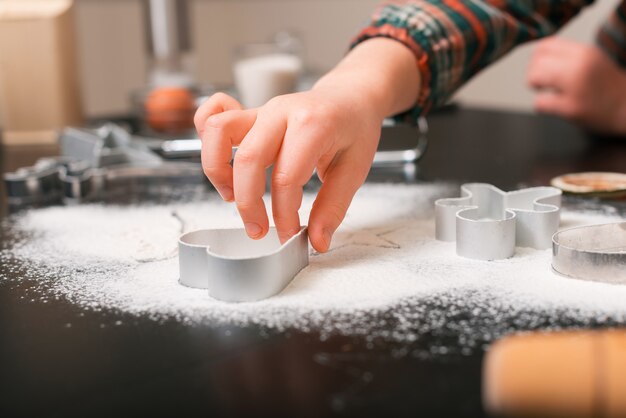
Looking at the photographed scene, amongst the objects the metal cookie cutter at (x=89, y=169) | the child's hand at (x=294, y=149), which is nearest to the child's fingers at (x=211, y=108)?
the child's hand at (x=294, y=149)

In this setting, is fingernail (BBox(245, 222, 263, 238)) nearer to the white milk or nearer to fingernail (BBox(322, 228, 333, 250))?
fingernail (BBox(322, 228, 333, 250))

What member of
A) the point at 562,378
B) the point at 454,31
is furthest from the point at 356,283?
the point at 454,31

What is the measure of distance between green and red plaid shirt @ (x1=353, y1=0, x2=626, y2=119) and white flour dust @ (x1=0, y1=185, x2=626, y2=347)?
22 centimetres

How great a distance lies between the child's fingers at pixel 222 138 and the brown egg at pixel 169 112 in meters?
0.73

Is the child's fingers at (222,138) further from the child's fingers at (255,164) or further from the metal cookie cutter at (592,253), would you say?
the metal cookie cutter at (592,253)

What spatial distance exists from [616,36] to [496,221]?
2.75 ft

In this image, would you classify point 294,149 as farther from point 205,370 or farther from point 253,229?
point 205,370

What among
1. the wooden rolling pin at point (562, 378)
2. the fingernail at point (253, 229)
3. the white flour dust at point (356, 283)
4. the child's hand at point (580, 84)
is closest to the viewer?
the wooden rolling pin at point (562, 378)

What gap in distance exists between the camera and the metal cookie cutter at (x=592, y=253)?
58cm

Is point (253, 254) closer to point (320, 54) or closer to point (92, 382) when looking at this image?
point (92, 382)

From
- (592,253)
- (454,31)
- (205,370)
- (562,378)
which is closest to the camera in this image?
(562,378)

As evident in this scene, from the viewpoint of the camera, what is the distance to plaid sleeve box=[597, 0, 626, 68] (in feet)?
4.36

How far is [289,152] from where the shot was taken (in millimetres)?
628

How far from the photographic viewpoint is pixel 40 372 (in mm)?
464
